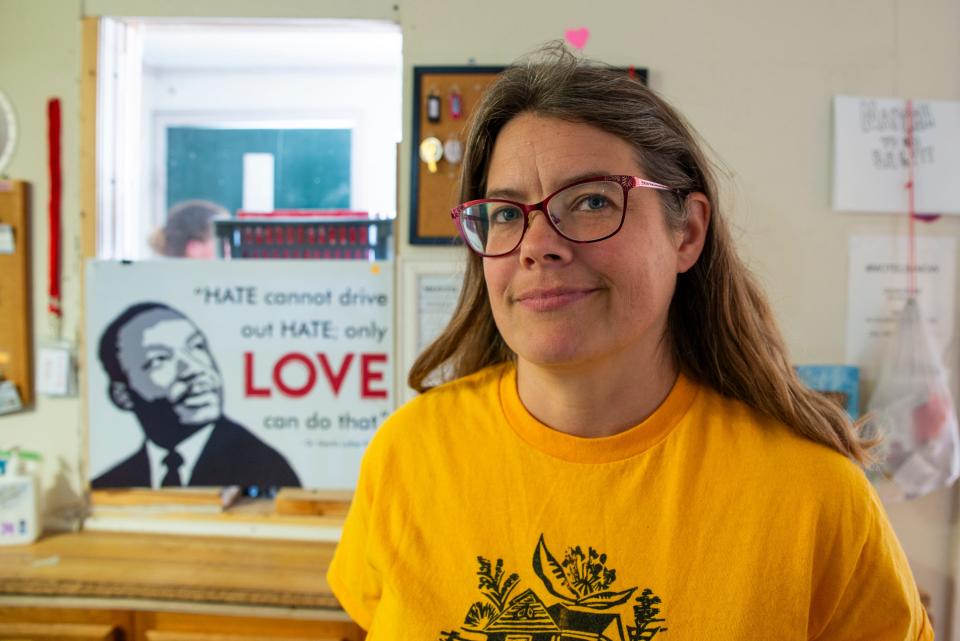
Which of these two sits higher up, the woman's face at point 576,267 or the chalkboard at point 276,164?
the chalkboard at point 276,164

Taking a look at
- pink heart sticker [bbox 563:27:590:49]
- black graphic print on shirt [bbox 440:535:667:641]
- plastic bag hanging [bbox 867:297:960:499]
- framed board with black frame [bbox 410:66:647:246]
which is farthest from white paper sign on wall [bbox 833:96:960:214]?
black graphic print on shirt [bbox 440:535:667:641]

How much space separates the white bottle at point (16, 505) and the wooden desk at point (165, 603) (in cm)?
13

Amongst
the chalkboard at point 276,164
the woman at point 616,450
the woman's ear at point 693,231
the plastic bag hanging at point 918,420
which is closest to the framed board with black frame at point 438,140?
the chalkboard at point 276,164

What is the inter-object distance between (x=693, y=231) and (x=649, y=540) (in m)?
0.42

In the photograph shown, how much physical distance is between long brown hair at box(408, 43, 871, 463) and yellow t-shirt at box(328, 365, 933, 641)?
0.04 metres

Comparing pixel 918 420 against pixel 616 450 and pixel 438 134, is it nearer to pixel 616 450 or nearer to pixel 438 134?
pixel 616 450

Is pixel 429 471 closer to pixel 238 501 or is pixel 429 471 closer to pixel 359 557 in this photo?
pixel 359 557

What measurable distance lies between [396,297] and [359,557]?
90 cm

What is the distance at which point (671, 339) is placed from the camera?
3.10 ft

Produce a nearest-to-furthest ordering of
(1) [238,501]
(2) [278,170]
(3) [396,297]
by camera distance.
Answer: (3) [396,297] < (1) [238,501] < (2) [278,170]

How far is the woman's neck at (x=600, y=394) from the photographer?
0.84 m

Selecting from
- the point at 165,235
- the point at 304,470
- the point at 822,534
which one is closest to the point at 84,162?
the point at 165,235

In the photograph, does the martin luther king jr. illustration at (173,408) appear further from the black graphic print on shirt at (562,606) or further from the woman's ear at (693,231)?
the woman's ear at (693,231)

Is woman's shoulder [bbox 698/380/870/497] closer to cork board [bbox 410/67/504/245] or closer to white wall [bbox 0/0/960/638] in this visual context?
white wall [bbox 0/0/960/638]
